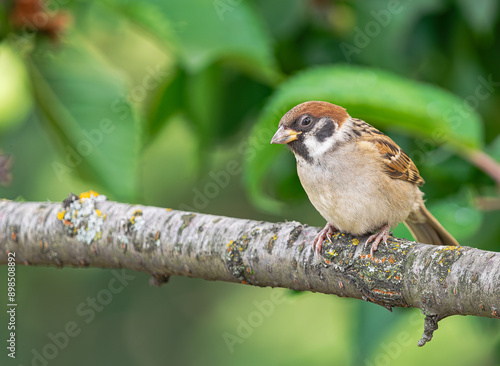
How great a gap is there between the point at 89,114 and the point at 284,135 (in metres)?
0.86

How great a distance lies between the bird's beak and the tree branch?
27 centimetres

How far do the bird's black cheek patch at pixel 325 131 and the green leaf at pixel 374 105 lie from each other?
79 millimetres

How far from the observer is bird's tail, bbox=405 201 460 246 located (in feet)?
8.28

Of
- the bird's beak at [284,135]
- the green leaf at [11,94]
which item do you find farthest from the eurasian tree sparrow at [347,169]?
the green leaf at [11,94]

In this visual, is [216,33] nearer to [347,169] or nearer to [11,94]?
[347,169]

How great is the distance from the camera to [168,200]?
213 inches

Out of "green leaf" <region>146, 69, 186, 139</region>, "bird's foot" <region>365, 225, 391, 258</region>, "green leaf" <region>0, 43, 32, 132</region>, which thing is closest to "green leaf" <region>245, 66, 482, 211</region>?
"bird's foot" <region>365, 225, 391, 258</region>

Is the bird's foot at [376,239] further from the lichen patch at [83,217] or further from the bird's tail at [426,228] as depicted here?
the lichen patch at [83,217]

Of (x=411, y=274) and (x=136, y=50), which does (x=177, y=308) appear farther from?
(x=411, y=274)

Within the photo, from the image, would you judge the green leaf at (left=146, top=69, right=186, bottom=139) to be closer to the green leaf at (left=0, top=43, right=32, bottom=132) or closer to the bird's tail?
the green leaf at (left=0, top=43, right=32, bottom=132)

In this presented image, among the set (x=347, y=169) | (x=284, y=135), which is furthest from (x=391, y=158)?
(x=284, y=135)

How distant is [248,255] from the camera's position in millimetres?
1880

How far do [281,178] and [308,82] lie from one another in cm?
83

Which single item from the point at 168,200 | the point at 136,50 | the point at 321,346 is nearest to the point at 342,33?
the point at 136,50
